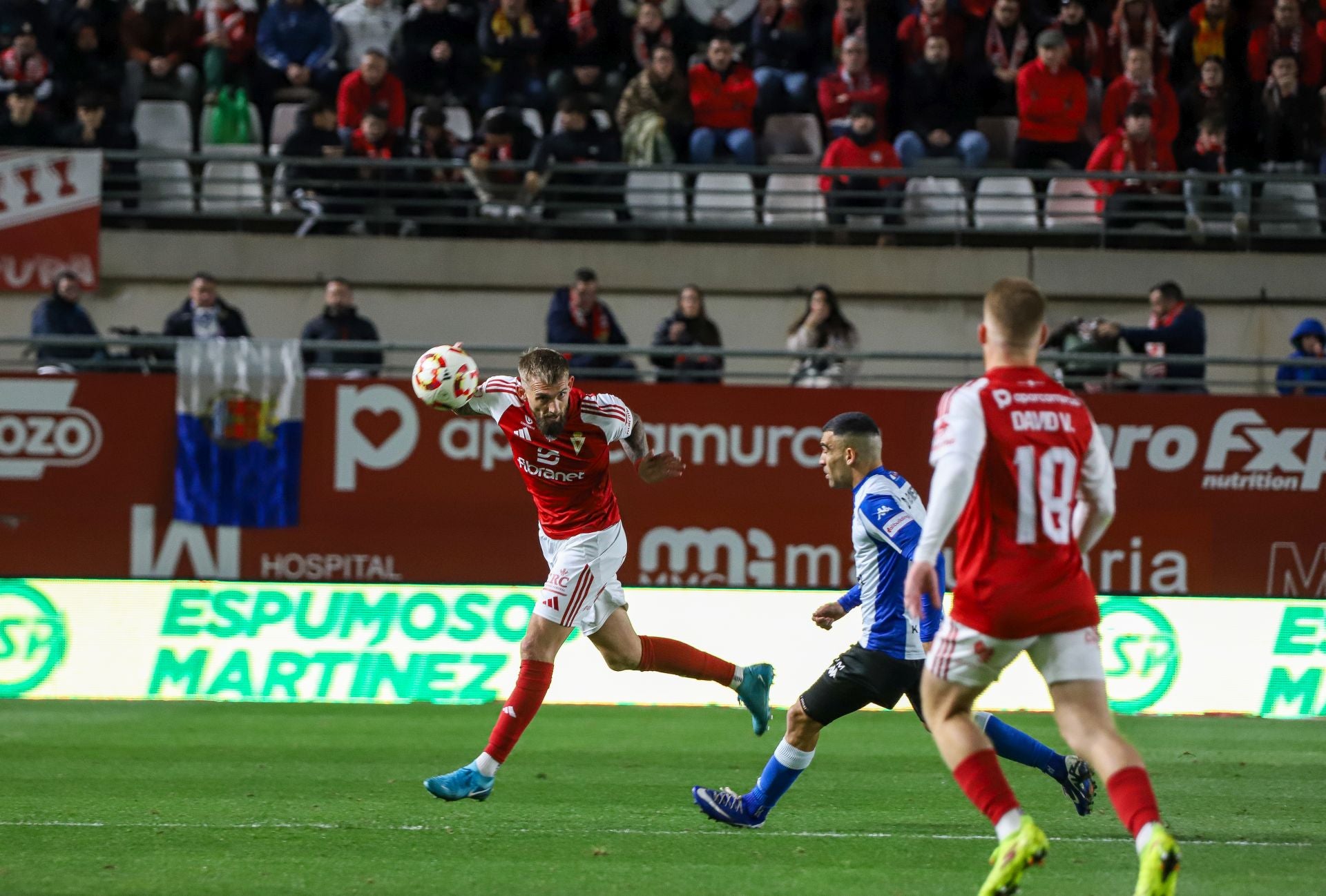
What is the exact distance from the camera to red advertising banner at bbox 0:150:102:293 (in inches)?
610

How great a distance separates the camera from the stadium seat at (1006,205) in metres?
17.0

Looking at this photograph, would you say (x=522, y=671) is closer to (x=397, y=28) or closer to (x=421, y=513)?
(x=421, y=513)

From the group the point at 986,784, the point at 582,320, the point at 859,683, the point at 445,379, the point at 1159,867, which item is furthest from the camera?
the point at 582,320

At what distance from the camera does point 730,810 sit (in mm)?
7258

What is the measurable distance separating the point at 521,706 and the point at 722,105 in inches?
424

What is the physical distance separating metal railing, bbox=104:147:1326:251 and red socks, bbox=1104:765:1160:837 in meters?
11.6

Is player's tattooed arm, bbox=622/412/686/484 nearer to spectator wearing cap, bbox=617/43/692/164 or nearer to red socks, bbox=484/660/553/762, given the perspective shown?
red socks, bbox=484/660/553/762

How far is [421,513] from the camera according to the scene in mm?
14617

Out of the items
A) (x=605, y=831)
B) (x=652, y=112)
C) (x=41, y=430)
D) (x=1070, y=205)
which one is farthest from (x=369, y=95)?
(x=605, y=831)

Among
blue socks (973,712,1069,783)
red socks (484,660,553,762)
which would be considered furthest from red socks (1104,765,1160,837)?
red socks (484,660,553,762)

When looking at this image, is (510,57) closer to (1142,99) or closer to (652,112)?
(652,112)

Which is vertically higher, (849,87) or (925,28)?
(925,28)

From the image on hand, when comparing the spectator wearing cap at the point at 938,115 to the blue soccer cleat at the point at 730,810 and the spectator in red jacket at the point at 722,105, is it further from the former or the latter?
the blue soccer cleat at the point at 730,810

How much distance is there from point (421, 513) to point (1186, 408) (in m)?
6.73
